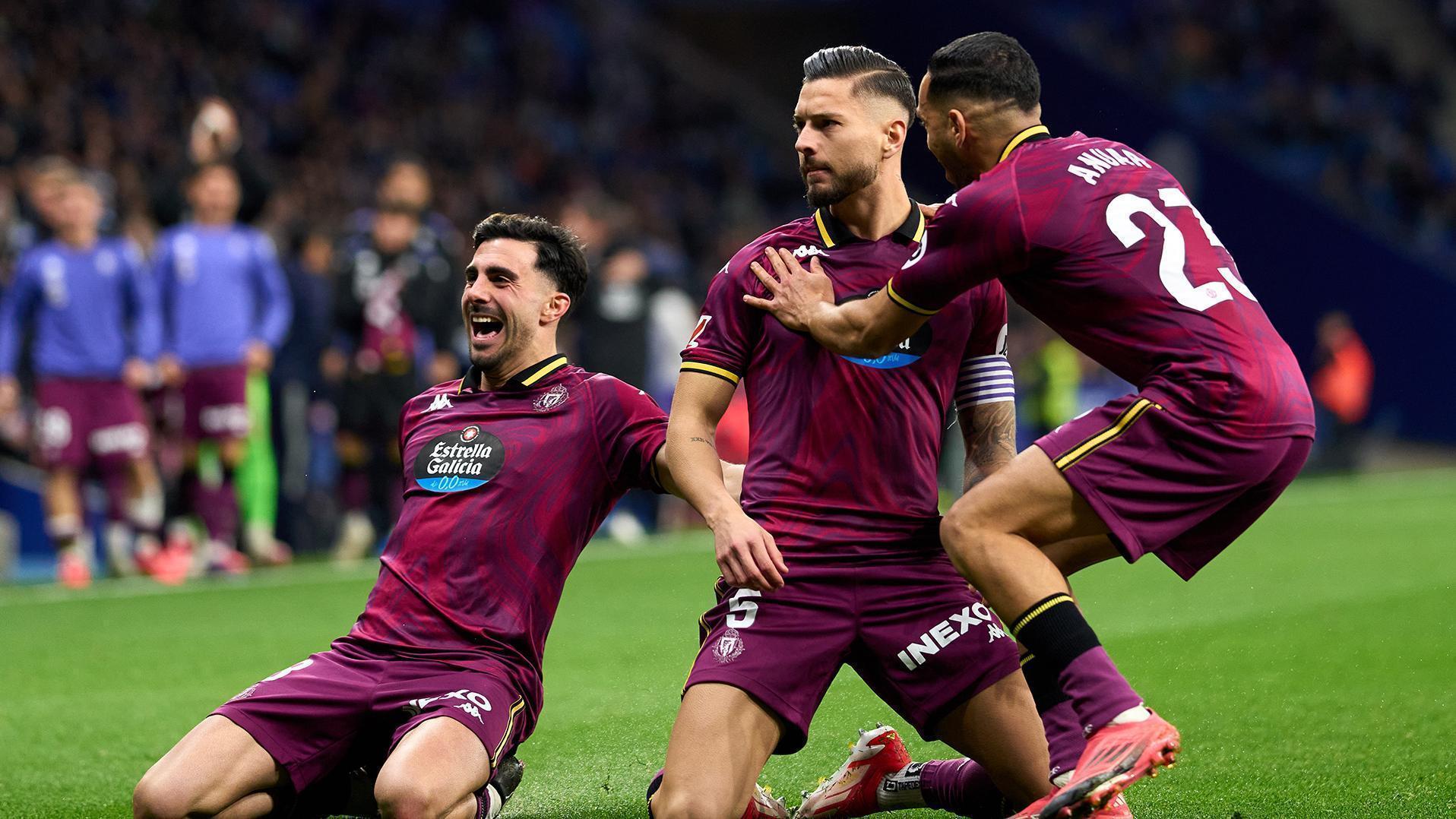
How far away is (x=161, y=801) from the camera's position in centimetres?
400

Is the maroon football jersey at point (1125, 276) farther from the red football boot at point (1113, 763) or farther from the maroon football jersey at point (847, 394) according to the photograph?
the red football boot at point (1113, 763)

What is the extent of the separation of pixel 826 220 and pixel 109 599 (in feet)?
22.2

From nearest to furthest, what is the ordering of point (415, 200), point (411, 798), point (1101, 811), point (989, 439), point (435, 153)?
point (1101, 811) < point (411, 798) < point (989, 439) < point (415, 200) < point (435, 153)

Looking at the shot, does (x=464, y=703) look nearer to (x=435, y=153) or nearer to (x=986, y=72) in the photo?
(x=986, y=72)

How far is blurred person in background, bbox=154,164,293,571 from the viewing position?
427 inches

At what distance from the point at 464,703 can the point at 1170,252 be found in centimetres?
210

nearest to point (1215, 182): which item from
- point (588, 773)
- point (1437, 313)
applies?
point (1437, 313)

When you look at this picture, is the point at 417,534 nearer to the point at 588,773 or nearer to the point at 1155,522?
the point at 588,773

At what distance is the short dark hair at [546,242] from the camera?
16.3 ft

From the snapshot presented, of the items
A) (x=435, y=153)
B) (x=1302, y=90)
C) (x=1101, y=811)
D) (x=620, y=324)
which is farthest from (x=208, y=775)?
(x=1302, y=90)

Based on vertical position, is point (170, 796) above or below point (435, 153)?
below

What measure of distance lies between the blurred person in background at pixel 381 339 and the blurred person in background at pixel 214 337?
0.66 meters

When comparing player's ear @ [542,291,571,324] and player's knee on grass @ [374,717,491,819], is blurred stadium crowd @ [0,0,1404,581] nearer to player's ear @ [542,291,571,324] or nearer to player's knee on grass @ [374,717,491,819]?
player's ear @ [542,291,571,324]

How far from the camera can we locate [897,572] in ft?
13.9
